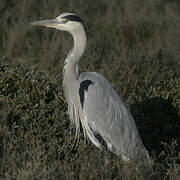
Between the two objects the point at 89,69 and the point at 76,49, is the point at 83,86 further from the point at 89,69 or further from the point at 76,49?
the point at 89,69

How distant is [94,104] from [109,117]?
22 cm

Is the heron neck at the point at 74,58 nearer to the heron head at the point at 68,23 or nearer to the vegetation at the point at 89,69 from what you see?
the heron head at the point at 68,23

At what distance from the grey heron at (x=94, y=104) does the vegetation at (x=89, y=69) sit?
0.18 m

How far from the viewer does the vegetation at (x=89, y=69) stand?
389 centimetres

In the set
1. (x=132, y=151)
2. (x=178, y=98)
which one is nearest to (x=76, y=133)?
(x=132, y=151)

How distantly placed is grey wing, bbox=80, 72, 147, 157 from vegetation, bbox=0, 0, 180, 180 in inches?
7.6

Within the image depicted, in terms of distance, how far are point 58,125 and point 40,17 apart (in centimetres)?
417

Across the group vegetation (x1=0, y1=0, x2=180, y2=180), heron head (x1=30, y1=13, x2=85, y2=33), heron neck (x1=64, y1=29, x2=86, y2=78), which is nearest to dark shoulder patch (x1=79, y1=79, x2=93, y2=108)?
heron neck (x1=64, y1=29, x2=86, y2=78)

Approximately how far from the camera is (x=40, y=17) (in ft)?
27.5

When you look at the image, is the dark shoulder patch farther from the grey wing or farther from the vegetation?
the vegetation

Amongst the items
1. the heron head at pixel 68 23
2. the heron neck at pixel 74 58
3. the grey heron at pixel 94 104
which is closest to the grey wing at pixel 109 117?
the grey heron at pixel 94 104

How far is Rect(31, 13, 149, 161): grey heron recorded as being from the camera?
445 centimetres

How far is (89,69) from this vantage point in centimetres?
679

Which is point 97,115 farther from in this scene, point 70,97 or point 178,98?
point 178,98
